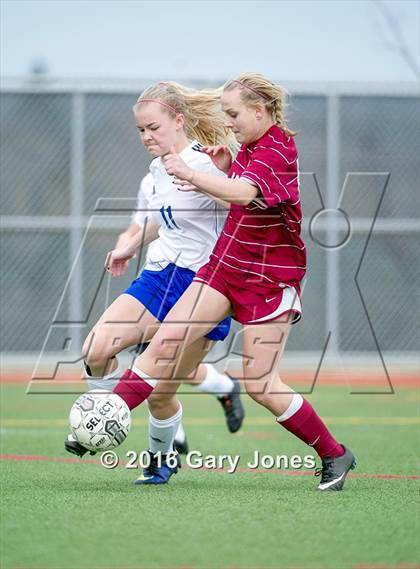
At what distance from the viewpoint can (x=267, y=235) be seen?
439 cm

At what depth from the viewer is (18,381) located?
10703 mm

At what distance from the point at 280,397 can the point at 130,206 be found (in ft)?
22.5

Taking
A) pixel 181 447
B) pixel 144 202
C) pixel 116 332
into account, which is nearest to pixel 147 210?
pixel 144 202

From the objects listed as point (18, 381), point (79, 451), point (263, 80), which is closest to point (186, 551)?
point (79, 451)

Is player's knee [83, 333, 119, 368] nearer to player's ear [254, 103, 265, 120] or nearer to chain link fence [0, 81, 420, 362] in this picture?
player's ear [254, 103, 265, 120]

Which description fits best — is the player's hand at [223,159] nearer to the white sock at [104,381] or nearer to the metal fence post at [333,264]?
the white sock at [104,381]

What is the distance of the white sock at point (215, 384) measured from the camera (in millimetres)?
6227

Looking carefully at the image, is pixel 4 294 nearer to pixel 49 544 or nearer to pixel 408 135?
pixel 408 135

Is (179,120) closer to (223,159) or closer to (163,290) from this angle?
(223,159)

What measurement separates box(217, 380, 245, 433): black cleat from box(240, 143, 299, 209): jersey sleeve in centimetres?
225

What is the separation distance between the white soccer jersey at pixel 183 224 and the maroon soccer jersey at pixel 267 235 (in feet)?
1.21

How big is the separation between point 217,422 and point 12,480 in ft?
10.3

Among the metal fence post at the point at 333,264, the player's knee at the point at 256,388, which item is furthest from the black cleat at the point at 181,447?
the metal fence post at the point at 333,264

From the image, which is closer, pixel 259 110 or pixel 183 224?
pixel 259 110
